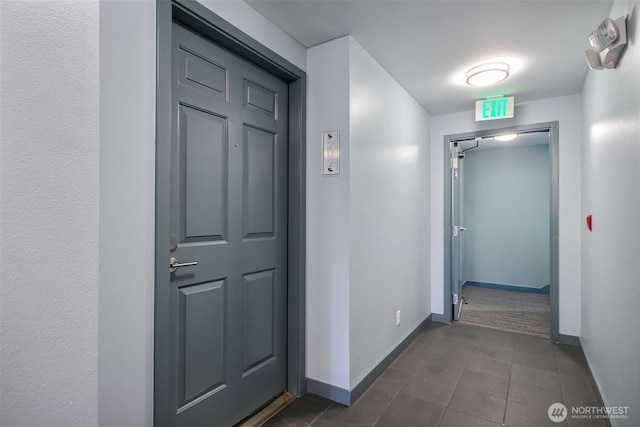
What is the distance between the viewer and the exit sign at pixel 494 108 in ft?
9.87

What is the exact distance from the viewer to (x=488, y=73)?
98.1 inches

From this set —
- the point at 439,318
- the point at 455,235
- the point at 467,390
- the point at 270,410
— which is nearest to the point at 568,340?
the point at 439,318

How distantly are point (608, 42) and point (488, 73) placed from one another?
1089mm

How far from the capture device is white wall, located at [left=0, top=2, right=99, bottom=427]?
2.37 ft

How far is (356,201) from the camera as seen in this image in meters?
2.12

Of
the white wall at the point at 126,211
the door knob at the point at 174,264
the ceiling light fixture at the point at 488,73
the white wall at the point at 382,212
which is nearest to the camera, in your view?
the white wall at the point at 126,211

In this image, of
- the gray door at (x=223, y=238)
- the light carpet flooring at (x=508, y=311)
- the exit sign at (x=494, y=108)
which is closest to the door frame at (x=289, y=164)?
the gray door at (x=223, y=238)

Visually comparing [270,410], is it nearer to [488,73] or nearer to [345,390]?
[345,390]

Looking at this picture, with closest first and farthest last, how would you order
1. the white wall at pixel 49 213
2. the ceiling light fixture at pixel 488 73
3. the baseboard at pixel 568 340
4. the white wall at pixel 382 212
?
the white wall at pixel 49 213, the white wall at pixel 382 212, the ceiling light fixture at pixel 488 73, the baseboard at pixel 568 340

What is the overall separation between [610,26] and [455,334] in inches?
109

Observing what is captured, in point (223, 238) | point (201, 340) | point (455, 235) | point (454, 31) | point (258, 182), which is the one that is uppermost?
point (454, 31)

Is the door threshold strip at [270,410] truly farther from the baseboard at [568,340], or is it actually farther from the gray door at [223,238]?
the baseboard at [568,340]

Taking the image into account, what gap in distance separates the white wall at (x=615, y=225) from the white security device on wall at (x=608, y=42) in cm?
3

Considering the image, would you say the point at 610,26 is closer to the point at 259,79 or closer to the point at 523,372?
the point at 259,79
